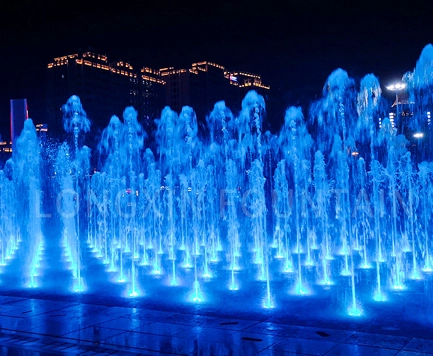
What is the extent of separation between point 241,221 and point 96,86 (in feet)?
239

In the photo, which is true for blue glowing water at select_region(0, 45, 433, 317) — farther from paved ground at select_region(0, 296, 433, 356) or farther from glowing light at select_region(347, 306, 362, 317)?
paved ground at select_region(0, 296, 433, 356)

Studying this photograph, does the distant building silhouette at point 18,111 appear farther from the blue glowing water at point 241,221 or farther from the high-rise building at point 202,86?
the high-rise building at point 202,86

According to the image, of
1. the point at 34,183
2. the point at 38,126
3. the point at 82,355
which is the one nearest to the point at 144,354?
the point at 82,355

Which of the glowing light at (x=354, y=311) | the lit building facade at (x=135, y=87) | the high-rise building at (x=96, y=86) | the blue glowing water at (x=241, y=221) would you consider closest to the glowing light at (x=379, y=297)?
the blue glowing water at (x=241, y=221)

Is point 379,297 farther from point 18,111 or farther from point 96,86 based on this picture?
point 96,86

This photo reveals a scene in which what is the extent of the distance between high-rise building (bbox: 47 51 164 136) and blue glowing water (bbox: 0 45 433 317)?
4267cm

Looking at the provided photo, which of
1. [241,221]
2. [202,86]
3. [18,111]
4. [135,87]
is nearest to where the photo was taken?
[241,221]

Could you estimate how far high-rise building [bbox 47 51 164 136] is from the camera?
8825 centimetres

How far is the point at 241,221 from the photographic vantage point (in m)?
23.5

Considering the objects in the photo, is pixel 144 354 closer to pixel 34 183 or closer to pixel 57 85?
pixel 34 183

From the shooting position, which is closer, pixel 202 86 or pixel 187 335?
pixel 187 335

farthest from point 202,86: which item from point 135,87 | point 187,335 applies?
point 187,335

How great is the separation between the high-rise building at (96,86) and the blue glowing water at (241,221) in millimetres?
42670

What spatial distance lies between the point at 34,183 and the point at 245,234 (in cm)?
1455
